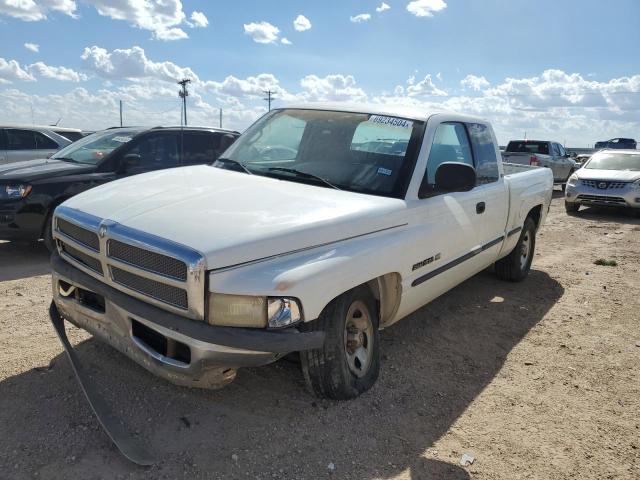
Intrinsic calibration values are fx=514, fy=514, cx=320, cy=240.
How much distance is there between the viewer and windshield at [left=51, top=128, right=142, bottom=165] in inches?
270

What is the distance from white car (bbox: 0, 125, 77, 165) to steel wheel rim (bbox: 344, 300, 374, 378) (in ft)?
30.4

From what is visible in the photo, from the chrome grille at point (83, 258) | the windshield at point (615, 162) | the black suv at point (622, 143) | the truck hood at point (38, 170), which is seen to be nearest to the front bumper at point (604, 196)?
the windshield at point (615, 162)

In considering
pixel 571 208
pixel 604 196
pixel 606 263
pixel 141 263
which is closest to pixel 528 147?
pixel 571 208

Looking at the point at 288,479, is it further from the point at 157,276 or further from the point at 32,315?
the point at 32,315

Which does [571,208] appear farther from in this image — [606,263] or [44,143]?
[44,143]

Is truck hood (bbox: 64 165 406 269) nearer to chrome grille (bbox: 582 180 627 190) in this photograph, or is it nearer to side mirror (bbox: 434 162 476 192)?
side mirror (bbox: 434 162 476 192)

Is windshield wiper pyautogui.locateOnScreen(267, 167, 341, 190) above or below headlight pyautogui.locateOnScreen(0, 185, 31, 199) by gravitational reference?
above

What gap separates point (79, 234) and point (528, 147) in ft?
56.7

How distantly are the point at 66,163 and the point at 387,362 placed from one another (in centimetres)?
518

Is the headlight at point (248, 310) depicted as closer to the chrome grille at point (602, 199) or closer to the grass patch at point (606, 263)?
the grass patch at point (606, 263)

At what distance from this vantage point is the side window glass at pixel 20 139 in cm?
1052

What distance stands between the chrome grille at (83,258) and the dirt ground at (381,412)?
2.68 ft

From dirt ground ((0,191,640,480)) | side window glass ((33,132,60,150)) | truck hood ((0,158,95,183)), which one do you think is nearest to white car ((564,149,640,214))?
dirt ground ((0,191,640,480))

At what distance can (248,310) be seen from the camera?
2461 millimetres
